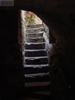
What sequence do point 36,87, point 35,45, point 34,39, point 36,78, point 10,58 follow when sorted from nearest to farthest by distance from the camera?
point 10,58
point 36,87
point 36,78
point 35,45
point 34,39

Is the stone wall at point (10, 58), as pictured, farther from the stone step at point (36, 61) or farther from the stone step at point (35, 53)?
the stone step at point (35, 53)

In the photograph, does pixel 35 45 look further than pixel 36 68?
Yes

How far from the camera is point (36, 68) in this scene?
15.0 ft

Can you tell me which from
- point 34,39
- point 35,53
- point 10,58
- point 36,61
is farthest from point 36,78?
point 34,39

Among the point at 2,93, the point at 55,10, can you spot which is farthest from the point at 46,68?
the point at 55,10

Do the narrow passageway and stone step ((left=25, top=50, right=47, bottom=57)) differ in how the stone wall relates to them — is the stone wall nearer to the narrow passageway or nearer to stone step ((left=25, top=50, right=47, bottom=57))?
the narrow passageway

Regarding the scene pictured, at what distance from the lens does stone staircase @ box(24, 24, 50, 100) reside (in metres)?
3.82

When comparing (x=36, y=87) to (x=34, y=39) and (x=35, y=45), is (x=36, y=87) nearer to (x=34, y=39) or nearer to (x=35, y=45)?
(x=35, y=45)

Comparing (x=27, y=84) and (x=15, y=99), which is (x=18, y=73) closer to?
(x=15, y=99)

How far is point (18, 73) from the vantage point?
10.6 ft

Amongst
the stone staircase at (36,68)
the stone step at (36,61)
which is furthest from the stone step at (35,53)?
the stone step at (36,61)

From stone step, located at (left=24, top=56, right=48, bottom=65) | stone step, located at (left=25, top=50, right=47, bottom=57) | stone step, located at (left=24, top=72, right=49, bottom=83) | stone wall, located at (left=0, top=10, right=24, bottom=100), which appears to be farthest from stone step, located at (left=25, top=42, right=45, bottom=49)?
stone wall, located at (left=0, top=10, right=24, bottom=100)

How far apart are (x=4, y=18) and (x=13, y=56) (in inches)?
44.9

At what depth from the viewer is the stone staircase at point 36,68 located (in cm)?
382
